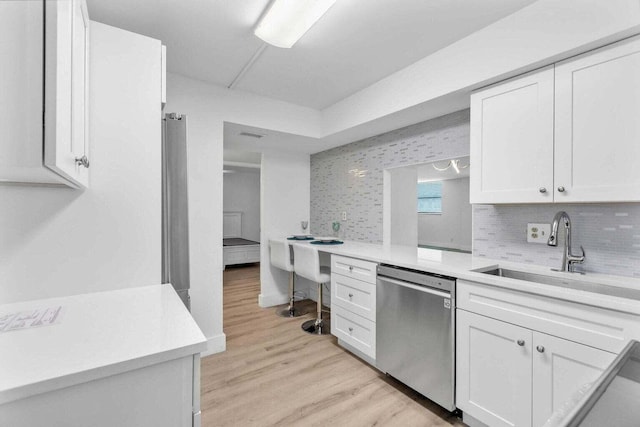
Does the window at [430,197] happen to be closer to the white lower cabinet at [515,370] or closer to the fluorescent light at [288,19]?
the white lower cabinet at [515,370]

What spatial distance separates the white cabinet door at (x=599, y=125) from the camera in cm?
134

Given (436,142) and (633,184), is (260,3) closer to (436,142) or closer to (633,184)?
(436,142)

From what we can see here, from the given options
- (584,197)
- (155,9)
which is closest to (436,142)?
(584,197)

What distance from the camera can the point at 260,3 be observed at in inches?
64.5

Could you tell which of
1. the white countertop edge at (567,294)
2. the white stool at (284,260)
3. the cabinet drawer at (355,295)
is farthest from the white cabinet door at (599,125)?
the white stool at (284,260)

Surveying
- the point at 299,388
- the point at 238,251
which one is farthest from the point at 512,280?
the point at 238,251

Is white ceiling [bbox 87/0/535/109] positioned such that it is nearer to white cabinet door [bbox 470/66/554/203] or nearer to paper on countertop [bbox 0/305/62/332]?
white cabinet door [bbox 470/66/554/203]

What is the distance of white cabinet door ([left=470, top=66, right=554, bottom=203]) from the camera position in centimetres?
161

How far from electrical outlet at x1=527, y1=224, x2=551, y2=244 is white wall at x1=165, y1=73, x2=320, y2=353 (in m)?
2.44

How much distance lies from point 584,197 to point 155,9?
8.55 feet

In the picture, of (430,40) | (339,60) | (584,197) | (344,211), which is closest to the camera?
(584,197)

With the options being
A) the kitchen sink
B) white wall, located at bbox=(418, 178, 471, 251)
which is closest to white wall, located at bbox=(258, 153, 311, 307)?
the kitchen sink

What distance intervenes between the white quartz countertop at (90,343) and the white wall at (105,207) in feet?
0.44

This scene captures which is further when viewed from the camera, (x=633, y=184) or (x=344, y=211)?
(x=344, y=211)
